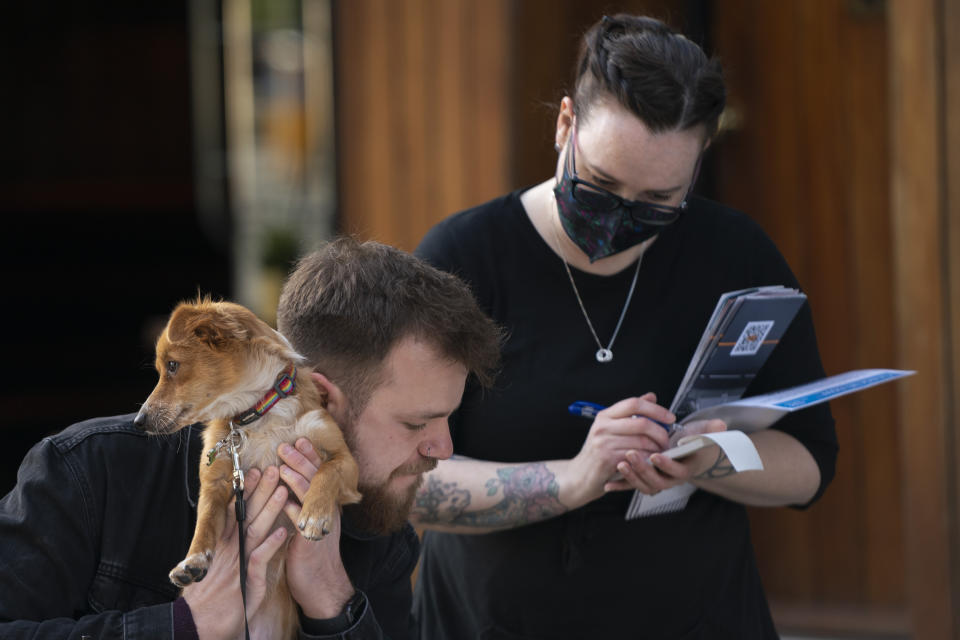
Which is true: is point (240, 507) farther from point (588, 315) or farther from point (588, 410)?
point (588, 315)

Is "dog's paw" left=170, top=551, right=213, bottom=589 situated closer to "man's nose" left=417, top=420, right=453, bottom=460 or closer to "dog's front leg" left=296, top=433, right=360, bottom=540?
"dog's front leg" left=296, top=433, right=360, bottom=540

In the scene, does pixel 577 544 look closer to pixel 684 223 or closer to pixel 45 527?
pixel 684 223

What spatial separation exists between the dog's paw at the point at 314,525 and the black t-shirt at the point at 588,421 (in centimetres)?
64

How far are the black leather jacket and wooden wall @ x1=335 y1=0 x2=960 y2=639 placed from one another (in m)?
2.39

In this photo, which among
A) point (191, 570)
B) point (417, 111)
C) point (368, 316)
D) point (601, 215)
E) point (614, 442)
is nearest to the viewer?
point (191, 570)

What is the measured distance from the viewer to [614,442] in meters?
1.91

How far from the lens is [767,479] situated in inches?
81.2

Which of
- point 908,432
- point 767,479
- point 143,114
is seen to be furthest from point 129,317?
point 767,479

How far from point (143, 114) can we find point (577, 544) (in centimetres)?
402

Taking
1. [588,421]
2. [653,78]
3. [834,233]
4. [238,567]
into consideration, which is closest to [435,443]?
[238,567]

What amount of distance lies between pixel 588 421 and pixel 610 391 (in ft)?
0.25

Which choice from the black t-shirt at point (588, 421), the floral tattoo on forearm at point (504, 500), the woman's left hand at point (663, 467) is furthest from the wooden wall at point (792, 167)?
the floral tattoo on forearm at point (504, 500)

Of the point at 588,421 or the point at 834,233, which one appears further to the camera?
the point at 834,233

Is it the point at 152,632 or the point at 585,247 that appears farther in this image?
the point at 585,247
